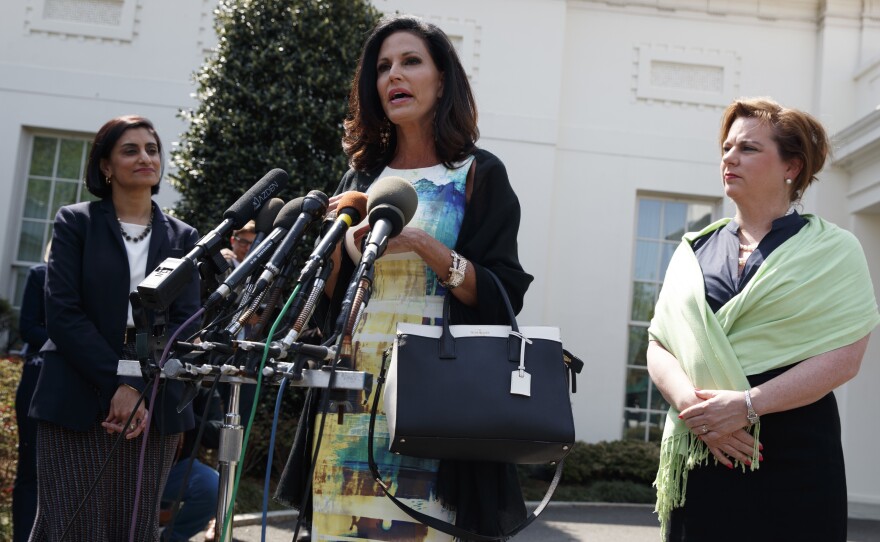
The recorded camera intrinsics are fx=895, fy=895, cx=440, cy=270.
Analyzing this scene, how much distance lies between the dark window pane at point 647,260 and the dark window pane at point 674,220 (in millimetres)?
227

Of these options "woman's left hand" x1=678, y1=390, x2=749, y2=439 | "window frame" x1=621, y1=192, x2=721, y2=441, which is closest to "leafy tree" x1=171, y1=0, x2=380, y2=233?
"window frame" x1=621, y1=192, x2=721, y2=441

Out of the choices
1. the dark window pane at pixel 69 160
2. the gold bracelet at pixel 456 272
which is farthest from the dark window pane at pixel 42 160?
the gold bracelet at pixel 456 272

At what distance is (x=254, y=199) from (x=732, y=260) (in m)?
1.72

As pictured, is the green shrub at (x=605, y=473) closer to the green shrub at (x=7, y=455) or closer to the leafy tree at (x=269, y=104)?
the leafy tree at (x=269, y=104)

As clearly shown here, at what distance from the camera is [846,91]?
1153 cm

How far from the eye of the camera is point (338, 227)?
6.43ft

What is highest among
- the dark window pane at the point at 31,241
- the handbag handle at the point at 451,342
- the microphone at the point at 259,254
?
the dark window pane at the point at 31,241

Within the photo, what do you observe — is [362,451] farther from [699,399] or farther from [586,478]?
[586,478]

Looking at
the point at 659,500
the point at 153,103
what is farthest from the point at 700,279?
the point at 153,103

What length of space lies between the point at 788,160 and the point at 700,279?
0.53m

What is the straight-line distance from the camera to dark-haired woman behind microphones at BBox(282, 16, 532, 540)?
2.29 metres

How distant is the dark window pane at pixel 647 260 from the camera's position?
11.8 metres

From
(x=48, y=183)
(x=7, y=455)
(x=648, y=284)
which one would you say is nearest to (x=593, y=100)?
(x=648, y=284)

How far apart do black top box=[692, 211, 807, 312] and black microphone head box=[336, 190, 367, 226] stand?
1466 mm
